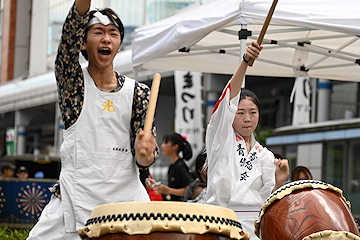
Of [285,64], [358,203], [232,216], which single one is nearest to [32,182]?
[285,64]

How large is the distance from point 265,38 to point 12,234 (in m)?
3.98

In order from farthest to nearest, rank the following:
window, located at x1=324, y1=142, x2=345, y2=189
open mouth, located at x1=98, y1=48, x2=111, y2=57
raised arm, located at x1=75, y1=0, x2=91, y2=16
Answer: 1. window, located at x1=324, y1=142, x2=345, y2=189
2. open mouth, located at x1=98, y1=48, x2=111, y2=57
3. raised arm, located at x1=75, y1=0, x2=91, y2=16

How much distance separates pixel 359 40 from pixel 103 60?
3.76 m

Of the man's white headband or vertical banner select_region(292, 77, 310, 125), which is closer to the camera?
the man's white headband

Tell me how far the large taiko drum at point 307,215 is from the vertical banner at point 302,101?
1034cm

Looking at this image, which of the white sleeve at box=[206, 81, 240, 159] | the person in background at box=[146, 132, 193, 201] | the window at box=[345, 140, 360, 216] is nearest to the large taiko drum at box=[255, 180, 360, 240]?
the white sleeve at box=[206, 81, 240, 159]

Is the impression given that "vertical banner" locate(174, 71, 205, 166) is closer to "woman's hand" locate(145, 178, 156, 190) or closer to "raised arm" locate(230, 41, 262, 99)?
"woman's hand" locate(145, 178, 156, 190)

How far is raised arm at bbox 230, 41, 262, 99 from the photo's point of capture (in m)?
2.71

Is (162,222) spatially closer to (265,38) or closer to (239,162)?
(239,162)

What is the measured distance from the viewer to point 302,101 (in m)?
12.7

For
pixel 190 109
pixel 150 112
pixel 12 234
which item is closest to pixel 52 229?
pixel 150 112

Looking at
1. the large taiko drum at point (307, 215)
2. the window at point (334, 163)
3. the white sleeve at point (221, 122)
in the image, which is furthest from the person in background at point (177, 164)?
the window at point (334, 163)

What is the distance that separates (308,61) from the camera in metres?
6.02

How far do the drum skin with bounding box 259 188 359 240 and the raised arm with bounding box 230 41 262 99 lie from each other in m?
0.78
